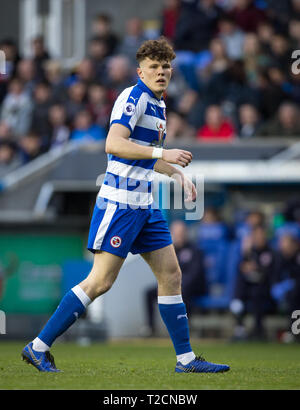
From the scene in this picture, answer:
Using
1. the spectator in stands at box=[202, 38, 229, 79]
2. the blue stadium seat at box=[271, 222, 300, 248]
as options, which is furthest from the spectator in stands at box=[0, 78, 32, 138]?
the blue stadium seat at box=[271, 222, 300, 248]

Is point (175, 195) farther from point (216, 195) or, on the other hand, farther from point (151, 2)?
point (151, 2)

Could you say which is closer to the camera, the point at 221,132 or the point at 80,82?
the point at 221,132

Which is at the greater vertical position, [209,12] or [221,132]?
[209,12]

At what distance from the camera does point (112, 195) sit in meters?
6.65

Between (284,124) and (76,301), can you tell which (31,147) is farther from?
(76,301)

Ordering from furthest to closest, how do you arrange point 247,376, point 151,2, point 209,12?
1. point 151,2
2. point 209,12
3. point 247,376

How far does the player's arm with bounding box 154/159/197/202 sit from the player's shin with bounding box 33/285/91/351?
39.1 inches

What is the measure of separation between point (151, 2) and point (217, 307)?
872 cm

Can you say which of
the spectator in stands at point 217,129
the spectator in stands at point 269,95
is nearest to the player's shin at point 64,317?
the spectator in stands at point 217,129

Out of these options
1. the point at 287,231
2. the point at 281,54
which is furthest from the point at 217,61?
the point at 287,231

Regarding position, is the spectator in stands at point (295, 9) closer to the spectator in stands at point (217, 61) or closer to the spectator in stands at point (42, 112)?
the spectator in stands at point (217, 61)

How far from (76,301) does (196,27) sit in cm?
1138

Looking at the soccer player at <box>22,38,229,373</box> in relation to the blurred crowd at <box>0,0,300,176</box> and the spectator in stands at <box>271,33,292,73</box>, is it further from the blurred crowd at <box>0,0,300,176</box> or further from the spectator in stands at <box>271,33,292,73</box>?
the spectator in stands at <box>271,33,292,73</box>
